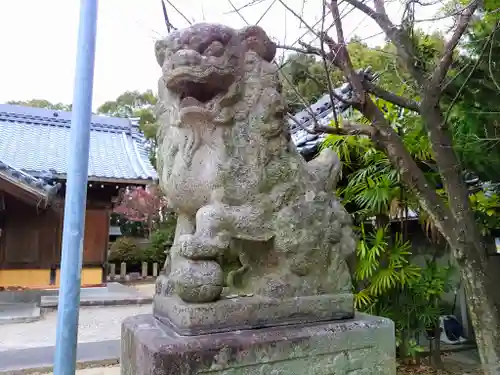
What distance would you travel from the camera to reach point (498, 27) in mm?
2990

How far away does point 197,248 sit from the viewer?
1.96 m

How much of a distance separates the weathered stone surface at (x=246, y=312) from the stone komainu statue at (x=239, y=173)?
59 millimetres

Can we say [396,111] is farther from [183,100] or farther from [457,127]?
[183,100]

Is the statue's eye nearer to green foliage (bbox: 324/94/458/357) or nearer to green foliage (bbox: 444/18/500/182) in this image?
green foliage (bbox: 444/18/500/182)

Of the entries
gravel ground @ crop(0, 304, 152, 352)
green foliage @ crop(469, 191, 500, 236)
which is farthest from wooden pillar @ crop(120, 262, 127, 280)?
green foliage @ crop(469, 191, 500, 236)

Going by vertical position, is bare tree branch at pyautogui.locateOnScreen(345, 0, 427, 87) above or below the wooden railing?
above

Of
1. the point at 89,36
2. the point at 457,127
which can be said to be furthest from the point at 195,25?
the point at 457,127

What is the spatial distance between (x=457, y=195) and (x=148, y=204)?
1752cm

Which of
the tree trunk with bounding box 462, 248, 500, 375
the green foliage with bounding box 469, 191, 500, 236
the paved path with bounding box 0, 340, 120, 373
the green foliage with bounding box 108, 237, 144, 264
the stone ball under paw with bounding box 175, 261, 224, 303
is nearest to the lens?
the stone ball under paw with bounding box 175, 261, 224, 303

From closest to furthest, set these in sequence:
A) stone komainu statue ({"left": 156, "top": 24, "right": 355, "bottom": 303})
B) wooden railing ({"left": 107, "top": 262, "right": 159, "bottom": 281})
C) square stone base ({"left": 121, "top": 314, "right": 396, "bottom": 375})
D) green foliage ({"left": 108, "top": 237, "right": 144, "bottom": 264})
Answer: square stone base ({"left": 121, "top": 314, "right": 396, "bottom": 375}) → stone komainu statue ({"left": 156, "top": 24, "right": 355, "bottom": 303}) → wooden railing ({"left": 107, "top": 262, "right": 159, "bottom": 281}) → green foliage ({"left": 108, "top": 237, "right": 144, "bottom": 264})

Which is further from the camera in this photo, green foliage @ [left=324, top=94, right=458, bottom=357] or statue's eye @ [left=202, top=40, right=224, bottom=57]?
green foliage @ [left=324, top=94, right=458, bottom=357]

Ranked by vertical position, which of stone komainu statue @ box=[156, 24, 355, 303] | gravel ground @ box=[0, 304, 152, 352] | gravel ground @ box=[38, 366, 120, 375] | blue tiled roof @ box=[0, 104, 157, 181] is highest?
blue tiled roof @ box=[0, 104, 157, 181]

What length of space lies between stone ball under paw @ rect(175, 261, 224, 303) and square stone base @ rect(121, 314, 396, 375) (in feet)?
0.54

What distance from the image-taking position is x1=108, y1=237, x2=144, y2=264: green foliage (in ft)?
59.9
